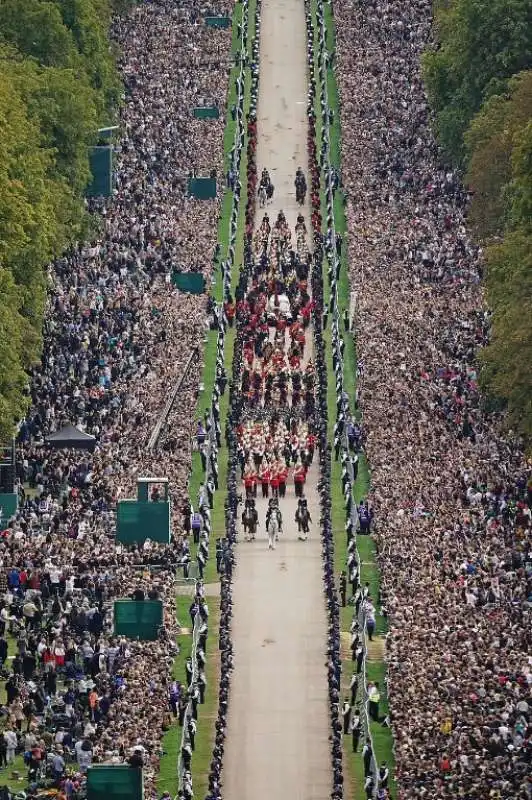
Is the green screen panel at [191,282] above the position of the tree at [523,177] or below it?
below

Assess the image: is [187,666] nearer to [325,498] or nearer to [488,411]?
[325,498]

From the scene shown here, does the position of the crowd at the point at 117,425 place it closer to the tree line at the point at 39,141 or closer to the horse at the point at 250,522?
the tree line at the point at 39,141

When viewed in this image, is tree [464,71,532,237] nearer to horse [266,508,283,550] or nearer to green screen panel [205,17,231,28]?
horse [266,508,283,550]

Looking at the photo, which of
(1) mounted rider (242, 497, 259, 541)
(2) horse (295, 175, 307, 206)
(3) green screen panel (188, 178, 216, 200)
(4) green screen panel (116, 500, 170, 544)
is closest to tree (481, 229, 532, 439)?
(1) mounted rider (242, 497, 259, 541)

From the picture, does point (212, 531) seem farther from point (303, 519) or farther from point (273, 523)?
point (303, 519)

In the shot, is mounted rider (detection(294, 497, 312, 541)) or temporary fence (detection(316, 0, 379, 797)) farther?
mounted rider (detection(294, 497, 312, 541))

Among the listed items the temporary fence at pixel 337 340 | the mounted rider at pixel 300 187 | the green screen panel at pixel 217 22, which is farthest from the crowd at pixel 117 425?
the temporary fence at pixel 337 340
